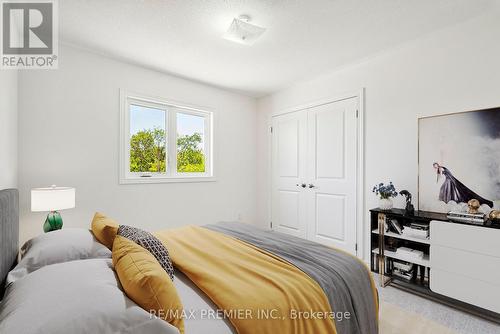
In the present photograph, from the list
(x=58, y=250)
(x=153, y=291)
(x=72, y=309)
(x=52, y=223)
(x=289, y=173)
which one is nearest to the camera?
(x=72, y=309)

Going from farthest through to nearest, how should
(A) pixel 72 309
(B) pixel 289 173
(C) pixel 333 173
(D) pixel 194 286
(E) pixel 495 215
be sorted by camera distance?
(B) pixel 289 173, (C) pixel 333 173, (E) pixel 495 215, (D) pixel 194 286, (A) pixel 72 309

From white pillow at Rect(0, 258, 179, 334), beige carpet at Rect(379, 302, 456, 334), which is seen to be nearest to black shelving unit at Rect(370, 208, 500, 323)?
beige carpet at Rect(379, 302, 456, 334)

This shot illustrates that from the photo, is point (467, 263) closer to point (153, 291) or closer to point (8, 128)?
point (153, 291)

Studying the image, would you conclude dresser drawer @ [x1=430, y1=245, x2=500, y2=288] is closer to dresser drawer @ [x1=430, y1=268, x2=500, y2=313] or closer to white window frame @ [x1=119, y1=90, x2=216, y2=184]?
dresser drawer @ [x1=430, y1=268, x2=500, y2=313]

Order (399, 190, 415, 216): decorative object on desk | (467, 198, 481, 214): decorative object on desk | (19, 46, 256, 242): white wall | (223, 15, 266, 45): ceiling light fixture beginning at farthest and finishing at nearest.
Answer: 1. (19, 46, 256, 242): white wall
2. (399, 190, 415, 216): decorative object on desk
3. (223, 15, 266, 45): ceiling light fixture
4. (467, 198, 481, 214): decorative object on desk

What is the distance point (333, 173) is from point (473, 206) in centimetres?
154

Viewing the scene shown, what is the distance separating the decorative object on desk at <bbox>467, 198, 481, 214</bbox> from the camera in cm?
204

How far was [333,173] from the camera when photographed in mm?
3385

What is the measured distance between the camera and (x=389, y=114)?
2834 millimetres

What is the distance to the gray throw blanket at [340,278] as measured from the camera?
1.30 metres

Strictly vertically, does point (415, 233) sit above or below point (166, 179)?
below

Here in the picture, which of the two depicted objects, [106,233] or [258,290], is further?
[106,233]

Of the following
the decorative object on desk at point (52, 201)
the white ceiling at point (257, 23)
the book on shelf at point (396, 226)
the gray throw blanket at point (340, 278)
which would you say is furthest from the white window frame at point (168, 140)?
the book on shelf at point (396, 226)

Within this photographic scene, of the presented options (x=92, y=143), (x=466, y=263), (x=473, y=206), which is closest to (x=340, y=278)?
(x=466, y=263)
